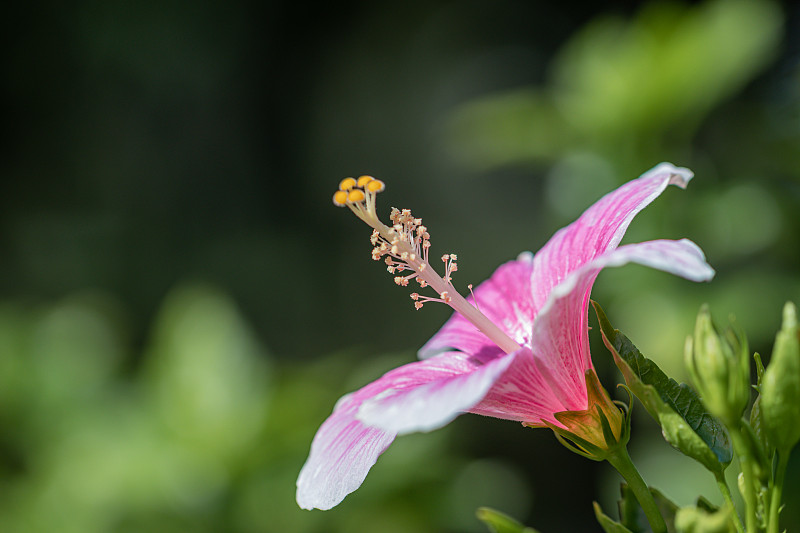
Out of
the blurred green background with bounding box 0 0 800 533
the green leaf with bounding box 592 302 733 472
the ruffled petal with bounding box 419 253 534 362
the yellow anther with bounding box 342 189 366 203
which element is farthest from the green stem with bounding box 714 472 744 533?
the blurred green background with bounding box 0 0 800 533

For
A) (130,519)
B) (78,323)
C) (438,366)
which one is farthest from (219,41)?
(438,366)

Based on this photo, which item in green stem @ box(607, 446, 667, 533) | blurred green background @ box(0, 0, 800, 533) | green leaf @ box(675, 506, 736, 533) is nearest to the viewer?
green leaf @ box(675, 506, 736, 533)

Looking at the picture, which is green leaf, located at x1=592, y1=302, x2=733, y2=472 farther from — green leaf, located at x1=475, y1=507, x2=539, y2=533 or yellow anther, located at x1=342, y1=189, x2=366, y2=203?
yellow anther, located at x1=342, y1=189, x2=366, y2=203

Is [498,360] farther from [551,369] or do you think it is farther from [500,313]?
[500,313]

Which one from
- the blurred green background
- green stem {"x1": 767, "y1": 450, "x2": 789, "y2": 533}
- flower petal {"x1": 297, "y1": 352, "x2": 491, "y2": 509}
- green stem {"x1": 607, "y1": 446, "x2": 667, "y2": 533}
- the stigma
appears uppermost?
the blurred green background

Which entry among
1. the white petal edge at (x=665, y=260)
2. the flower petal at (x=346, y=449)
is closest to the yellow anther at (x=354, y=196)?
the flower petal at (x=346, y=449)

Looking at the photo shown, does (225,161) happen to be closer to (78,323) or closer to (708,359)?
(78,323)
